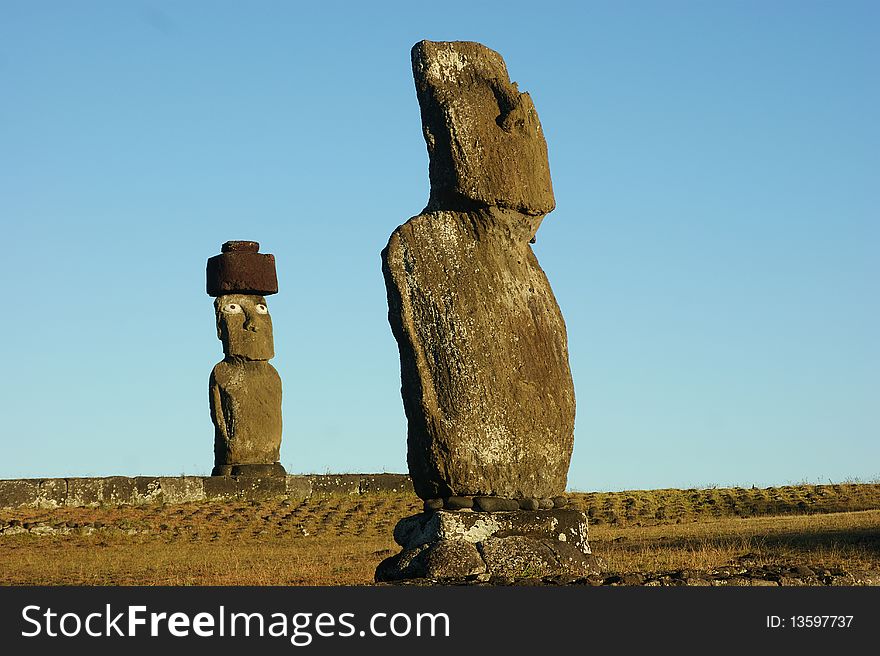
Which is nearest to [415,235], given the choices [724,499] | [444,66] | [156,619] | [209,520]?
[444,66]

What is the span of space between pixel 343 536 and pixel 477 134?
31.7 feet

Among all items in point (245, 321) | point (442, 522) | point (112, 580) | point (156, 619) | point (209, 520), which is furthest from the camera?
point (245, 321)

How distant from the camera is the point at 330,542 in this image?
59.5 feet

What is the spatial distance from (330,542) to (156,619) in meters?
11.1

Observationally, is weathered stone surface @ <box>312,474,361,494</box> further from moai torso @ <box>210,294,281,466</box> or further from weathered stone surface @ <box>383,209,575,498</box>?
weathered stone surface @ <box>383,209,575,498</box>

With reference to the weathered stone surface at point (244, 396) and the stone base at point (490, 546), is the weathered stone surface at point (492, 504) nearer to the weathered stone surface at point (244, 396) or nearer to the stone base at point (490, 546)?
the stone base at point (490, 546)

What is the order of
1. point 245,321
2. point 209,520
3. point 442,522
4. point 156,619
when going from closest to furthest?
point 156,619 < point 442,522 < point 209,520 < point 245,321

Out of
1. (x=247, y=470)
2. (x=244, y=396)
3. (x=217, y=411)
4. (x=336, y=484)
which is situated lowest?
(x=336, y=484)

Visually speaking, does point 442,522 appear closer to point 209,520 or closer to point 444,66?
point 444,66

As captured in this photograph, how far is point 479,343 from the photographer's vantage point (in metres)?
10.3

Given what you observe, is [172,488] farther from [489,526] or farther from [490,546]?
[490,546]

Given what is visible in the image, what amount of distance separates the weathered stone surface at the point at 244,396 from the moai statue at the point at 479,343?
13.7 m

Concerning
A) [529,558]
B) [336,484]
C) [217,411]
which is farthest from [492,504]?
[217,411]

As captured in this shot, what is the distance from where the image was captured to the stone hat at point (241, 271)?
2459cm
